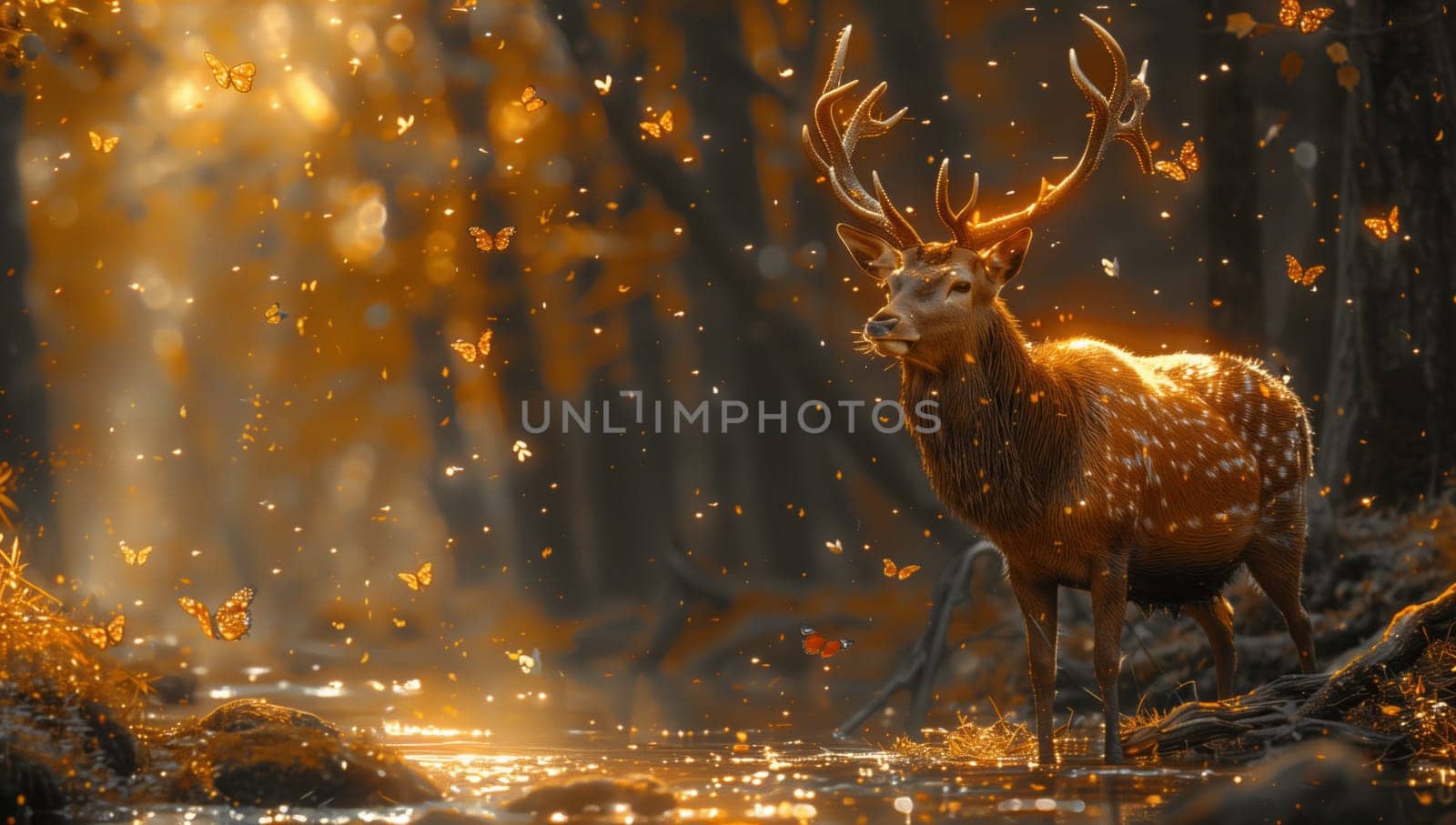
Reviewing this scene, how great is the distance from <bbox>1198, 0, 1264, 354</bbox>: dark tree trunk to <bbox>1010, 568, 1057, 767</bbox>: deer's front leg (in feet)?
11.6

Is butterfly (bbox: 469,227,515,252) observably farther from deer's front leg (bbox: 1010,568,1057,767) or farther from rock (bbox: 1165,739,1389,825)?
rock (bbox: 1165,739,1389,825)

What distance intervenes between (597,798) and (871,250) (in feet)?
10.9

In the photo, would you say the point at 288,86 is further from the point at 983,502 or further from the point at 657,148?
the point at 983,502

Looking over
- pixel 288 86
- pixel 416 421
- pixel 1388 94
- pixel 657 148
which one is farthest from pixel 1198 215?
pixel 288 86

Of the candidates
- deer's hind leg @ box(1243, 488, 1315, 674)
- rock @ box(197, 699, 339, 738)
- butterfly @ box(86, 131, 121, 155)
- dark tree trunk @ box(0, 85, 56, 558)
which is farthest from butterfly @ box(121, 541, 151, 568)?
deer's hind leg @ box(1243, 488, 1315, 674)

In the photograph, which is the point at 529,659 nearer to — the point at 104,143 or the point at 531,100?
the point at 531,100

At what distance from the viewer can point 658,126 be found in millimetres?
13461

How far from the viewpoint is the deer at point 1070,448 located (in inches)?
301

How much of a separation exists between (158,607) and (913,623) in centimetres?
724

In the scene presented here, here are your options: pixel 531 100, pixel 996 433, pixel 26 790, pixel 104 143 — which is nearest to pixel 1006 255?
pixel 996 433

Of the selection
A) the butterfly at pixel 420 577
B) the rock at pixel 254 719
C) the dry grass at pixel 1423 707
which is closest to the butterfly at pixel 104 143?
the butterfly at pixel 420 577

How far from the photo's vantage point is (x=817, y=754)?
840 centimetres

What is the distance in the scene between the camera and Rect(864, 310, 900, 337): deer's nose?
291 inches

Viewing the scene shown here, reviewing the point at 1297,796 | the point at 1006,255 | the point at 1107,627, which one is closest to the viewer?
the point at 1297,796
